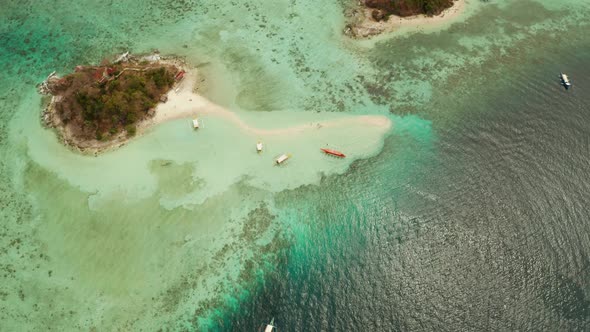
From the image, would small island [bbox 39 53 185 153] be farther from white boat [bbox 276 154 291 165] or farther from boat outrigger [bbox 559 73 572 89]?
boat outrigger [bbox 559 73 572 89]

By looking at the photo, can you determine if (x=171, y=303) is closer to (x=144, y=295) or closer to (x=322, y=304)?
(x=144, y=295)

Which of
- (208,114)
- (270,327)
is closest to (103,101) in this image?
(208,114)

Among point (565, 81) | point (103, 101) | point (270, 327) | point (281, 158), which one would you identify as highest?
point (565, 81)

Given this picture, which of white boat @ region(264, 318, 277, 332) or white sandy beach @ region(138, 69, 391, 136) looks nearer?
white boat @ region(264, 318, 277, 332)

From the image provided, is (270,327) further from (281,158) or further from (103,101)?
(103,101)

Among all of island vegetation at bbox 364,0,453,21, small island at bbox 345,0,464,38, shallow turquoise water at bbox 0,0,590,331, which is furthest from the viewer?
Answer: island vegetation at bbox 364,0,453,21

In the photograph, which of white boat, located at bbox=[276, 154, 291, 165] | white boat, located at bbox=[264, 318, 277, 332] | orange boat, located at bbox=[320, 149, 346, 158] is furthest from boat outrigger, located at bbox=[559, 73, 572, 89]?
white boat, located at bbox=[264, 318, 277, 332]

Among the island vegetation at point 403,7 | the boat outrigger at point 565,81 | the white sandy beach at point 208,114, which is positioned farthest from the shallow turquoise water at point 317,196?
the island vegetation at point 403,7
